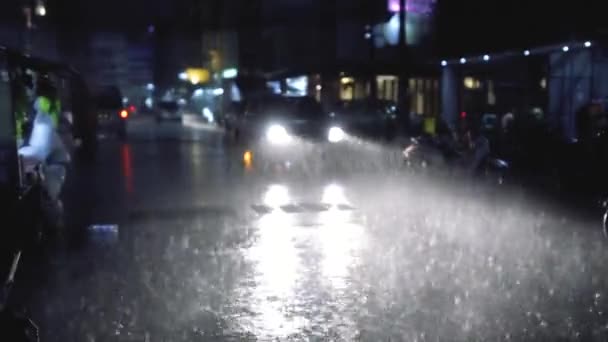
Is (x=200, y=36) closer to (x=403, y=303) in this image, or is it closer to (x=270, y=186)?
(x=270, y=186)

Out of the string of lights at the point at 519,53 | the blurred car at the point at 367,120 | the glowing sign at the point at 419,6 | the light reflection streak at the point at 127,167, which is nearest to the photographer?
the light reflection streak at the point at 127,167

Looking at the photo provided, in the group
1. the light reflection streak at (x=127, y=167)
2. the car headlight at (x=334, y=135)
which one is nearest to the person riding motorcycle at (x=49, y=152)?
the light reflection streak at (x=127, y=167)

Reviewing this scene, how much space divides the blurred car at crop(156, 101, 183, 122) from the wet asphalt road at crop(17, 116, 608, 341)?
4194 cm

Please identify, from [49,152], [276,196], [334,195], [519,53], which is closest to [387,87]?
[519,53]

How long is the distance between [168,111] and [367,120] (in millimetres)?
29644

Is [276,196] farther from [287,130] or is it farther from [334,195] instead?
[287,130]

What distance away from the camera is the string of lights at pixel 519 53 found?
23.3m

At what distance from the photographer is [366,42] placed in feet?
175

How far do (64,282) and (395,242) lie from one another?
4383 millimetres

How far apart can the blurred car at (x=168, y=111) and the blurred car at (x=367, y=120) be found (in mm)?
27996

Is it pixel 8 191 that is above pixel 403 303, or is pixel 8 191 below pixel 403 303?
above

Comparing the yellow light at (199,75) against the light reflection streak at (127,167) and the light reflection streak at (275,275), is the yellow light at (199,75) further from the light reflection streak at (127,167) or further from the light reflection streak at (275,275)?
the light reflection streak at (275,275)

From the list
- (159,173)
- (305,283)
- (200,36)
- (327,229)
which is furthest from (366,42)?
(200,36)

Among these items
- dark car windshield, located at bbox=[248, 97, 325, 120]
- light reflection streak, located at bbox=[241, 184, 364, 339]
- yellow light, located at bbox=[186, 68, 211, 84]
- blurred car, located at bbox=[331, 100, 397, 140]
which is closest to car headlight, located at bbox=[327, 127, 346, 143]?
dark car windshield, located at bbox=[248, 97, 325, 120]
